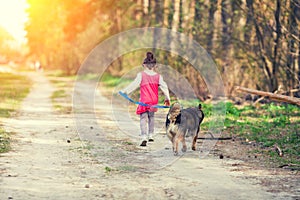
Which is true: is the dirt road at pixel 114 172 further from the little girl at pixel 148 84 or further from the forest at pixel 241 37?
the forest at pixel 241 37

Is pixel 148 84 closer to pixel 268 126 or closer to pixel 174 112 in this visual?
pixel 174 112

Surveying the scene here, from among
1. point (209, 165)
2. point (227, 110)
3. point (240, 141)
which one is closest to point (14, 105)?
point (227, 110)

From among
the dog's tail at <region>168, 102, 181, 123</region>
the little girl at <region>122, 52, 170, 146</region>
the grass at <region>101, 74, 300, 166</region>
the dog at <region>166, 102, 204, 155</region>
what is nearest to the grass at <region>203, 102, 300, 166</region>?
the grass at <region>101, 74, 300, 166</region>

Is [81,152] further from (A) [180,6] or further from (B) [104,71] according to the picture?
(B) [104,71]

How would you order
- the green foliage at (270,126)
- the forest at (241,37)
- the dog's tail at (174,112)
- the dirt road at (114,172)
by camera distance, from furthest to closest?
1. the forest at (241,37)
2. the green foliage at (270,126)
3. the dog's tail at (174,112)
4. the dirt road at (114,172)

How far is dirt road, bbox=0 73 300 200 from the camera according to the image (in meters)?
7.84

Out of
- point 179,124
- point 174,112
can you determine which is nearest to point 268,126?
point 179,124

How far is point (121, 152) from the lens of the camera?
11438 mm

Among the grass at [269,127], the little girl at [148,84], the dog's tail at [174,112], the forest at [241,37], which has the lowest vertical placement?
the grass at [269,127]

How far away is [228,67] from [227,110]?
5.60 m

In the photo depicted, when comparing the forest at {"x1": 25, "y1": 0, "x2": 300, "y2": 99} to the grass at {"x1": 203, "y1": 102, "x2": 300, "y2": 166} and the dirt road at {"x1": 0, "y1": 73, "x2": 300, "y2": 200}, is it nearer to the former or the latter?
the grass at {"x1": 203, "y1": 102, "x2": 300, "y2": 166}

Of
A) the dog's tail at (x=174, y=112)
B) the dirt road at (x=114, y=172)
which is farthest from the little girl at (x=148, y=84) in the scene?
the dog's tail at (x=174, y=112)

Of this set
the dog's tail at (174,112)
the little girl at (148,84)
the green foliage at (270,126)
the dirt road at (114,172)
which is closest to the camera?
the dirt road at (114,172)

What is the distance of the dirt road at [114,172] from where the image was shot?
25.7 ft
